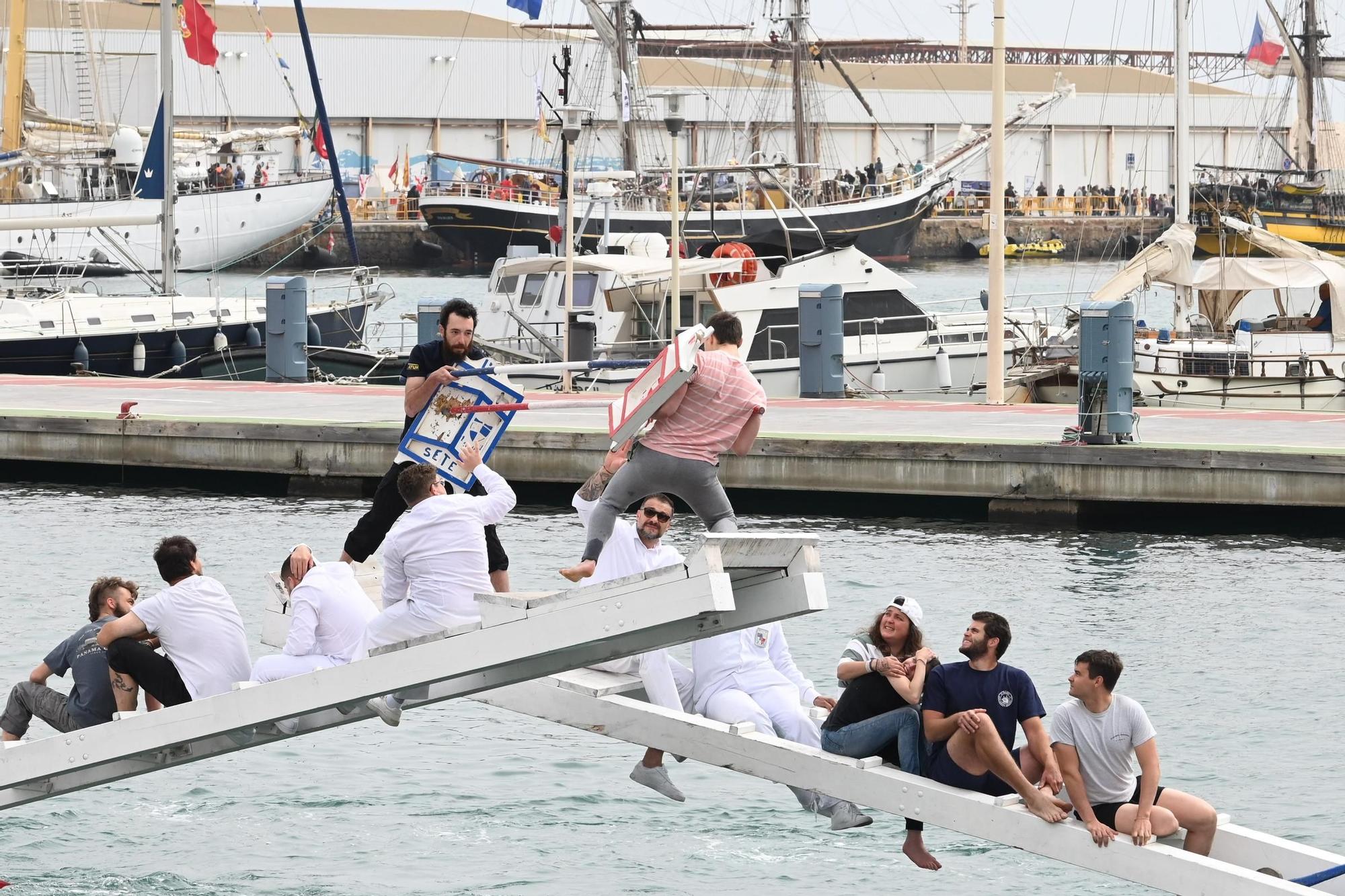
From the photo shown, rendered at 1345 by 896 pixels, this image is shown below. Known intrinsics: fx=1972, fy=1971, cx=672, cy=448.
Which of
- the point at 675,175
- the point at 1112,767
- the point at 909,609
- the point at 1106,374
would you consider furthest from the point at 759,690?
the point at 675,175

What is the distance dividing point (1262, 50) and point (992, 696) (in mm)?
64002

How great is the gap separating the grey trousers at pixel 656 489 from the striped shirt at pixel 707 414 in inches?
2.4

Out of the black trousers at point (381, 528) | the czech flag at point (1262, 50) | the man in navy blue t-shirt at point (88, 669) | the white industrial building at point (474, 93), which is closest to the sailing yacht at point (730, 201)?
the white industrial building at point (474, 93)

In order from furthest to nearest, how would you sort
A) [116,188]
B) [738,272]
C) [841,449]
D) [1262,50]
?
[1262,50] → [116,188] → [738,272] → [841,449]

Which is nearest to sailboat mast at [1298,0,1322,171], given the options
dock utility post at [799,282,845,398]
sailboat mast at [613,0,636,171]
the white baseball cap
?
sailboat mast at [613,0,636,171]

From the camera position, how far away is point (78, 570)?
19781 mm

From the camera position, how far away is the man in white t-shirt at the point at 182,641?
32.1ft

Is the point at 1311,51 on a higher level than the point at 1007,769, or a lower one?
higher

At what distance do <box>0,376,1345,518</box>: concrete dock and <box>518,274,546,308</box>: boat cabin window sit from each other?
6108 millimetres

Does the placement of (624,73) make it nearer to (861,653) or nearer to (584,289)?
(584,289)

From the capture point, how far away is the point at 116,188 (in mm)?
64375

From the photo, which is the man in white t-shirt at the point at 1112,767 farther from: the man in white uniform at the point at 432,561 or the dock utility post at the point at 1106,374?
the dock utility post at the point at 1106,374

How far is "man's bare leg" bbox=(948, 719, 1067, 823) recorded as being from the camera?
8625 millimetres

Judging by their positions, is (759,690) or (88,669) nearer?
(88,669)
